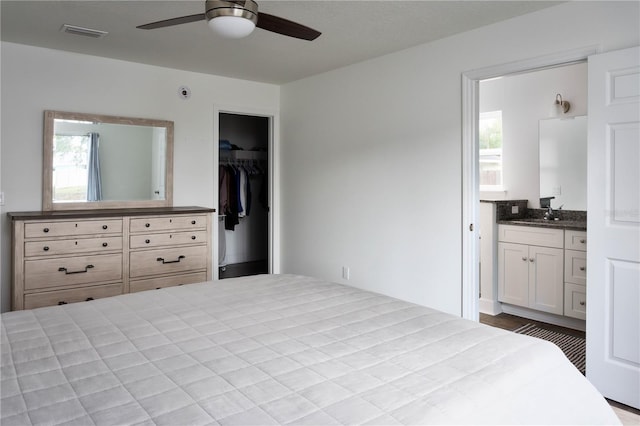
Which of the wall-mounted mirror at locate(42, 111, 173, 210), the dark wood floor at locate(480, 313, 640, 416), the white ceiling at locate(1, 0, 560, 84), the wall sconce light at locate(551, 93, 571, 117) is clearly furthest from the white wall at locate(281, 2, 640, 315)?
the wall sconce light at locate(551, 93, 571, 117)

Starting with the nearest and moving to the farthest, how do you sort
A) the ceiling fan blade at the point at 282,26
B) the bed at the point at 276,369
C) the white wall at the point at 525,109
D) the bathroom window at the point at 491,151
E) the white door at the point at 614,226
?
the bed at the point at 276,369
the ceiling fan blade at the point at 282,26
the white door at the point at 614,226
the white wall at the point at 525,109
the bathroom window at the point at 491,151

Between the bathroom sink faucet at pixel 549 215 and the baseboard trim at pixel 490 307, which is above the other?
the bathroom sink faucet at pixel 549 215

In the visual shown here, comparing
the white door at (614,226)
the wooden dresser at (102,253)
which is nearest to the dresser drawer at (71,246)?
the wooden dresser at (102,253)

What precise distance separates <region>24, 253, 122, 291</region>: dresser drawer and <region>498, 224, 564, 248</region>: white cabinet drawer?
3.43m

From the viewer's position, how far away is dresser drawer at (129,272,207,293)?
3.67m

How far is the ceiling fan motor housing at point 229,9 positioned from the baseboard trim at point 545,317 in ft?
12.0

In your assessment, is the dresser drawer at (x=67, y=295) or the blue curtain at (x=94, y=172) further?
the blue curtain at (x=94, y=172)

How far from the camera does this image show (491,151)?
16.2 ft

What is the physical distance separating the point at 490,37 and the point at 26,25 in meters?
3.26

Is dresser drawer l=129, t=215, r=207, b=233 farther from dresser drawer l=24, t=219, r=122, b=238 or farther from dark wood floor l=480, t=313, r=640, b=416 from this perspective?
dark wood floor l=480, t=313, r=640, b=416

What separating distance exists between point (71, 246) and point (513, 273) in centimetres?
379

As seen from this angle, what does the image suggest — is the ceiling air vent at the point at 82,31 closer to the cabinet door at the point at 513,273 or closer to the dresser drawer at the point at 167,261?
the dresser drawer at the point at 167,261

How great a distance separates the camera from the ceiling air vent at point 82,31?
3189 millimetres

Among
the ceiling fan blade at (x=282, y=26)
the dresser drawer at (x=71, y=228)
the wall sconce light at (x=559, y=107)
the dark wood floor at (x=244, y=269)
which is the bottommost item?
the dark wood floor at (x=244, y=269)
